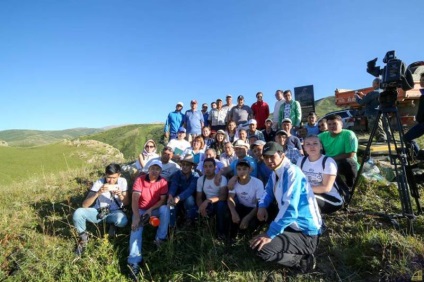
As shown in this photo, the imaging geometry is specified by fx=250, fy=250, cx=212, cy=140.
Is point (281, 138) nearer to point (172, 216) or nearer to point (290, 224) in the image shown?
point (290, 224)

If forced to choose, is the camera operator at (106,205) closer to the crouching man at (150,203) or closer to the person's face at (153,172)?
the crouching man at (150,203)

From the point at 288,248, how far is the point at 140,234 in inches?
93.5

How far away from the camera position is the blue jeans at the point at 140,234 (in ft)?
12.8

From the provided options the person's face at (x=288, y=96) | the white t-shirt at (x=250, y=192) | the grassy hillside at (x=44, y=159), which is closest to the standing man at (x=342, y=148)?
the white t-shirt at (x=250, y=192)

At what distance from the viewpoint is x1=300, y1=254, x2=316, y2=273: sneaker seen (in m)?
3.10

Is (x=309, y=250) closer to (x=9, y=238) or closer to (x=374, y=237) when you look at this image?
(x=374, y=237)

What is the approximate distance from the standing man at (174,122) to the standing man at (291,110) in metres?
3.36

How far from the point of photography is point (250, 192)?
13.9ft

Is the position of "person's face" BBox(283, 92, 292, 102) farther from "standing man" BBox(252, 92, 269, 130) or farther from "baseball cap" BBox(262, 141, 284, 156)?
"baseball cap" BBox(262, 141, 284, 156)

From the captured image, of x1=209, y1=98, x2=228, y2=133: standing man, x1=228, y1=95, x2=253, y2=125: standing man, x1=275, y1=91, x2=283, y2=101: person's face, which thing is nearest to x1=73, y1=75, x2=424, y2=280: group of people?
x1=228, y1=95, x2=253, y2=125: standing man

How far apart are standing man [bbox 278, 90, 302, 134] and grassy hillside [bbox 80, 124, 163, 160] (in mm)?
47295

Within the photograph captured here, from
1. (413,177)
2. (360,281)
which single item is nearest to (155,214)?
(360,281)

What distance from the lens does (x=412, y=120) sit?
37.2 feet

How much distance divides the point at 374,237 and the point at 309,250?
101cm
